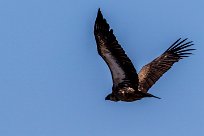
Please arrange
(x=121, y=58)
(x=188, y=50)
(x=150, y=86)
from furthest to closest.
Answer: (x=188, y=50)
(x=150, y=86)
(x=121, y=58)

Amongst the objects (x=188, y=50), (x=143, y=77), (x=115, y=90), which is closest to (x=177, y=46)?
(x=188, y=50)

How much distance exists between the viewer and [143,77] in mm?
22594

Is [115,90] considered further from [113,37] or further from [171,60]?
→ [171,60]

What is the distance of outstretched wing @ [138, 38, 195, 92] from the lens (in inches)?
882

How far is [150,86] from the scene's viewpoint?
22266 millimetres

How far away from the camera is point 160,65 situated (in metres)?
23.3

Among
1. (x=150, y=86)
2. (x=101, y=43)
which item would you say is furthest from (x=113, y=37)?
(x=150, y=86)

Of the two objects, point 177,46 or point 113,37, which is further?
point 177,46

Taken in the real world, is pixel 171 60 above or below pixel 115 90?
above

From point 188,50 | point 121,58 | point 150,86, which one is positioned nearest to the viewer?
point 121,58

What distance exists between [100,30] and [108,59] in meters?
0.79

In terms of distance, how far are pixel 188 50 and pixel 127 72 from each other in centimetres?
467

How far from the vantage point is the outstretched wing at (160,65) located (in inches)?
882

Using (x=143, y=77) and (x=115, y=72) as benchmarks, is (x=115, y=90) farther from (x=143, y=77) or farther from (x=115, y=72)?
(x=143, y=77)
